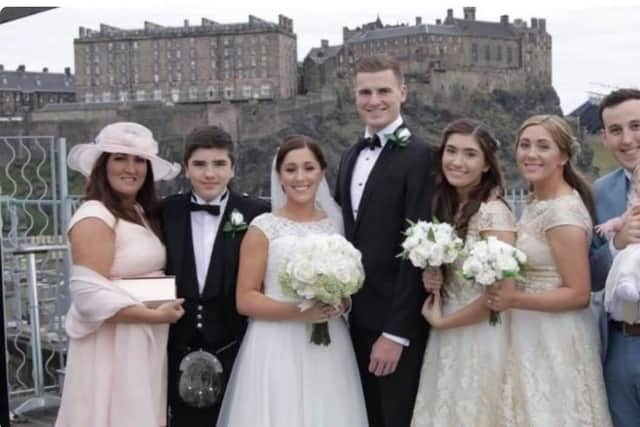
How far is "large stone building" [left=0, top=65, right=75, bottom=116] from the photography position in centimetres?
6906

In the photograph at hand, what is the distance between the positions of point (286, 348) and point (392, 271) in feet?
1.79

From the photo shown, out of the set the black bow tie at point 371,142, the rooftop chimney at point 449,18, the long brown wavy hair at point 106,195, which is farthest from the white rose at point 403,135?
the rooftop chimney at point 449,18

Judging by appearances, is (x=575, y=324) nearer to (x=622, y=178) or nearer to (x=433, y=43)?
(x=622, y=178)

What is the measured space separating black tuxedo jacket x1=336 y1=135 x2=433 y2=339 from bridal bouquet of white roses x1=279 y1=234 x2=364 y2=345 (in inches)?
8.1

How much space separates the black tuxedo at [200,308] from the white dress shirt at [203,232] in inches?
0.9

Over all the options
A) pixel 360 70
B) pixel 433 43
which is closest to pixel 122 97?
pixel 433 43

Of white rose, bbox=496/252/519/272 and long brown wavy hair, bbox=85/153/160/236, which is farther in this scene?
long brown wavy hair, bbox=85/153/160/236

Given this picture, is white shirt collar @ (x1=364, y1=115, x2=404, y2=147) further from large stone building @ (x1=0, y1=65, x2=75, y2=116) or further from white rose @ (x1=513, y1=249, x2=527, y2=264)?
large stone building @ (x1=0, y1=65, x2=75, y2=116)

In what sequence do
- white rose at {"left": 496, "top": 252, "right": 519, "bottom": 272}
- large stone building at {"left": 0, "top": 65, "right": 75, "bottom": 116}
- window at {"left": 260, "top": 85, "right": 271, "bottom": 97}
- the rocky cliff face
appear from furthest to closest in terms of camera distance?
1. window at {"left": 260, "top": 85, "right": 271, "bottom": 97}
2. large stone building at {"left": 0, "top": 65, "right": 75, "bottom": 116}
3. the rocky cliff face
4. white rose at {"left": 496, "top": 252, "right": 519, "bottom": 272}

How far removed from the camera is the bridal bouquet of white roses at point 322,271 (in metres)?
3.38

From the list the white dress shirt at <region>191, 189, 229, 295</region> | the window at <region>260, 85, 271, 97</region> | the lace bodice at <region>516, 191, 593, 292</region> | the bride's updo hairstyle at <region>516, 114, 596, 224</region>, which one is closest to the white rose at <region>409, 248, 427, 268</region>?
the lace bodice at <region>516, 191, 593, 292</region>

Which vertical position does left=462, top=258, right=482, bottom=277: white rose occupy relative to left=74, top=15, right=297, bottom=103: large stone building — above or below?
below

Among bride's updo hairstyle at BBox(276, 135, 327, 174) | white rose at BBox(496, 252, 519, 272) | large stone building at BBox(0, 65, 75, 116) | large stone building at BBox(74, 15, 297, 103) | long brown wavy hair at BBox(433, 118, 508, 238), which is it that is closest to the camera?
white rose at BBox(496, 252, 519, 272)

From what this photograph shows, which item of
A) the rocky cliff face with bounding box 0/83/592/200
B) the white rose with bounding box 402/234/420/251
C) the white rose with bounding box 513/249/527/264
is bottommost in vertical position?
the white rose with bounding box 513/249/527/264
